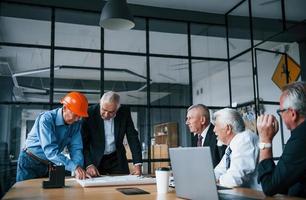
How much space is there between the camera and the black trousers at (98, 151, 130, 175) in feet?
9.51

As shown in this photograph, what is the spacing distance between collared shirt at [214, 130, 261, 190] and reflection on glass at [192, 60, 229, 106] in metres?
3.68

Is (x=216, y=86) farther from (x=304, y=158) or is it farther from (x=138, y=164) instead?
(x=304, y=158)

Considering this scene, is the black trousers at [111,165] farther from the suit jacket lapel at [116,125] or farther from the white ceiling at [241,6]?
the white ceiling at [241,6]

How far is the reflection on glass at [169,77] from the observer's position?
5533mm

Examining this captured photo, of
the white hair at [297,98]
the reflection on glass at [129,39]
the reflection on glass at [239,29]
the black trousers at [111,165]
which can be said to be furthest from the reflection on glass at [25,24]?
the white hair at [297,98]

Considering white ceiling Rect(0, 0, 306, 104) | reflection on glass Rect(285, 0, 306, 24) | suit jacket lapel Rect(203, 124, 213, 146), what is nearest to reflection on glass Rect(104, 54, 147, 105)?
white ceiling Rect(0, 0, 306, 104)

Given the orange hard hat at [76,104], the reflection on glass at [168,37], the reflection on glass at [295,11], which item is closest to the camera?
the orange hard hat at [76,104]

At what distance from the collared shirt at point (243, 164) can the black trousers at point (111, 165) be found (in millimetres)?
1240

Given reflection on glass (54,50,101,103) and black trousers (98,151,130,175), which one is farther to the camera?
reflection on glass (54,50,101,103)

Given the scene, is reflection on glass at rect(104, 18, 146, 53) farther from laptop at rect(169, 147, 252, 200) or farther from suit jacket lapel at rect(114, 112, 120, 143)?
laptop at rect(169, 147, 252, 200)

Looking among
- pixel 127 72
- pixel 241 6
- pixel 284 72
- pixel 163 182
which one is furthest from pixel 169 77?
pixel 163 182

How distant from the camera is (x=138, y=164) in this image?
277 cm

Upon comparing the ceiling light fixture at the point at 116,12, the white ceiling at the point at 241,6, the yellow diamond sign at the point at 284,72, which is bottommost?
the yellow diamond sign at the point at 284,72

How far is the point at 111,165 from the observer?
9.62ft
